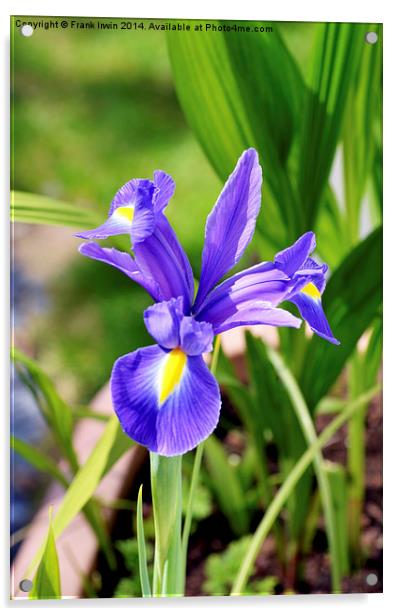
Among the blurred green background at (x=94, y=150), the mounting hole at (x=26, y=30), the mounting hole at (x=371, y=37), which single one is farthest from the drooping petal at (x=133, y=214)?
the mounting hole at (x=371, y=37)

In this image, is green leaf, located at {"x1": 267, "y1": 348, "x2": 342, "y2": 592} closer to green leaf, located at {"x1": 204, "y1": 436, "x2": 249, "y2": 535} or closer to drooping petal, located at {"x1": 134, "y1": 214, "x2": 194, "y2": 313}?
green leaf, located at {"x1": 204, "y1": 436, "x2": 249, "y2": 535}

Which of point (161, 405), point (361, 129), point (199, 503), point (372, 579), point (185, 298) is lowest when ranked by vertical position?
point (372, 579)

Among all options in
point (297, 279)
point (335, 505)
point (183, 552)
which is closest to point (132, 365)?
point (297, 279)

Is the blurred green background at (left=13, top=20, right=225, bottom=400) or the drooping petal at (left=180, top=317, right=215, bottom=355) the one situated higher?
the blurred green background at (left=13, top=20, right=225, bottom=400)

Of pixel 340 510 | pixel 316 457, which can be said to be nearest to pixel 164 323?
pixel 316 457

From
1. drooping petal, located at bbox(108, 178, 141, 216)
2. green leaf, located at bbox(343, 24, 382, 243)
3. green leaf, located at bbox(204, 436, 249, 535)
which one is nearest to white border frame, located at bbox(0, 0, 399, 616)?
green leaf, located at bbox(343, 24, 382, 243)

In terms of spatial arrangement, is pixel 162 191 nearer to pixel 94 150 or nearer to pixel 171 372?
pixel 171 372

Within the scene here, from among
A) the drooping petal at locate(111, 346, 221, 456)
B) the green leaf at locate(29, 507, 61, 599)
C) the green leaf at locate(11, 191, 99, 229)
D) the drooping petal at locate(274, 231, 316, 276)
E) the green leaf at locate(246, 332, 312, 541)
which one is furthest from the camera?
the green leaf at locate(246, 332, 312, 541)
